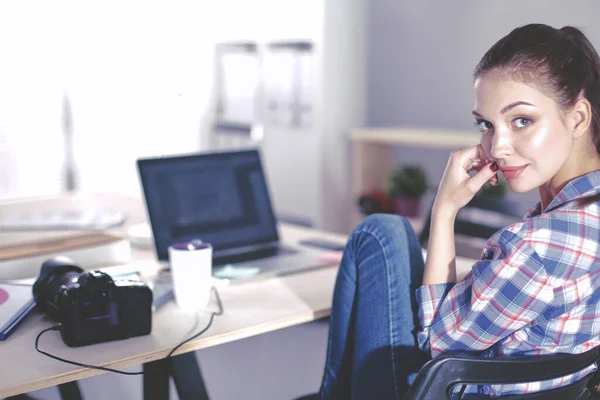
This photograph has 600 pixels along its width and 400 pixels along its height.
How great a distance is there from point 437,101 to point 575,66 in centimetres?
281

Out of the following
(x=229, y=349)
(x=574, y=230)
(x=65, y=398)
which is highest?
(x=574, y=230)

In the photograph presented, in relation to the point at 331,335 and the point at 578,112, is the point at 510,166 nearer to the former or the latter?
the point at 578,112

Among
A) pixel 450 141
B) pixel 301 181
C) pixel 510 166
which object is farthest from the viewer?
pixel 301 181

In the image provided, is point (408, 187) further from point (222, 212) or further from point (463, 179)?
point (463, 179)

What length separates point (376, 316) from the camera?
1.43 meters

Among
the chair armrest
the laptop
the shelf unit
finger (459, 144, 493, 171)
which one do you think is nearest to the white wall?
the shelf unit

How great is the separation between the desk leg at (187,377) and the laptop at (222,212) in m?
0.41

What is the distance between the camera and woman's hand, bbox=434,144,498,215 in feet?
4.70

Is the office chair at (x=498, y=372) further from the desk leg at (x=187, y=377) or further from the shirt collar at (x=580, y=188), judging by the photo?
the desk leg at (x=187, y=377)

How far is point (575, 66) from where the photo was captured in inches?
50.6

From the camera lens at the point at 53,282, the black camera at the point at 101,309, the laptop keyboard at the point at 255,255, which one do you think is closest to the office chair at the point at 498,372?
the black camera at the point at 101,309

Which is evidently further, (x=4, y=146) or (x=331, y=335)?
(x=4, y=146)

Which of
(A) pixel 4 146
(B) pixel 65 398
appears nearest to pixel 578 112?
(B) pixel 65 398

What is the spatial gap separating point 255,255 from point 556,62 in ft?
3.02
